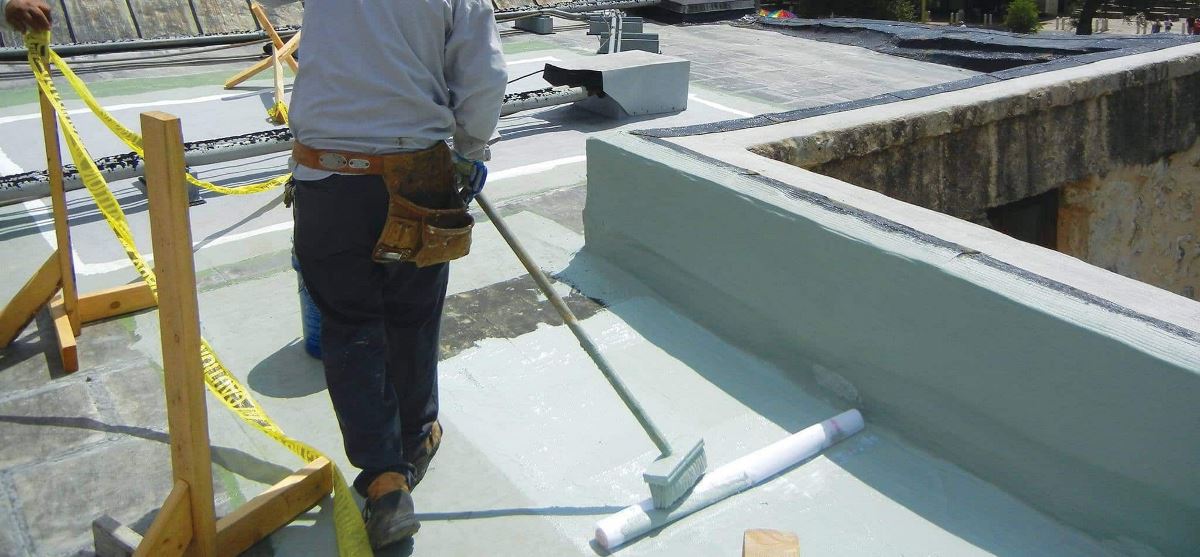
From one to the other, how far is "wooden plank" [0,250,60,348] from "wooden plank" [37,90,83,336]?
0.04 m

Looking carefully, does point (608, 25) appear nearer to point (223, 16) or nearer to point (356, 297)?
point (223, 16)

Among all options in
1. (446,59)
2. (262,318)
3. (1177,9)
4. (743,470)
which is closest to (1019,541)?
(743,470)

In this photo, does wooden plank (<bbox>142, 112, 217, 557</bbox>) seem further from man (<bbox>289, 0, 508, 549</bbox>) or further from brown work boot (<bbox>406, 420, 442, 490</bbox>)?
brown work boot (<bbox>406, 420, 442, 490</bbox>)

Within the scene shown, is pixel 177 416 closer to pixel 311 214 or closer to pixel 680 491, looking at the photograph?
pixel 311 214

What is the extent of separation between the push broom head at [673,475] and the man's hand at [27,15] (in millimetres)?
2489

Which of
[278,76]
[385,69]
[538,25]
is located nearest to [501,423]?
[385,69]

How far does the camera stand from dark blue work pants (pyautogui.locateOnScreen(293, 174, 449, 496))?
101 inches

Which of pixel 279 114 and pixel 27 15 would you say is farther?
pixel 279 114

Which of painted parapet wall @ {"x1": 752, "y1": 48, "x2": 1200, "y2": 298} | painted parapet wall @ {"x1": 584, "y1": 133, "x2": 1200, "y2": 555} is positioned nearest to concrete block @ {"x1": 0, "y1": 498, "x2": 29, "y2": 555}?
painted parapet wall @ {"x1": 584, "y1": 133, "x2": 1200, "y2": 555}

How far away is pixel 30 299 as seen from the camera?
3582 mm

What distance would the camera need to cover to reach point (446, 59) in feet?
8.66

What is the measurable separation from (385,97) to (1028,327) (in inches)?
69.4

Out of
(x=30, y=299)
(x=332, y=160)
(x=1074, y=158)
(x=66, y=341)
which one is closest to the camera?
(x=332, y=160)

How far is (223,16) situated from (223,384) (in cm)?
784
